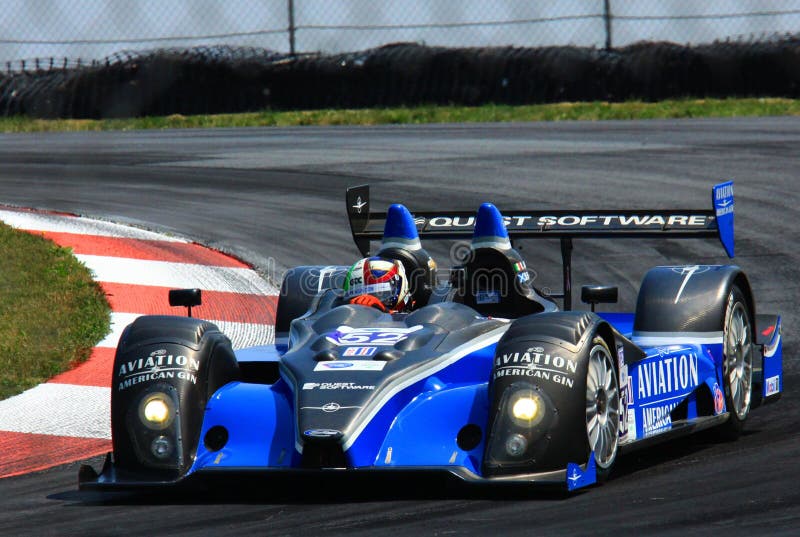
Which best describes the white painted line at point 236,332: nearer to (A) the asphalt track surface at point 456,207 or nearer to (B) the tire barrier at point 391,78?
(A) the asphalt track surface at point 456,207

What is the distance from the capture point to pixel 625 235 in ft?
27.3

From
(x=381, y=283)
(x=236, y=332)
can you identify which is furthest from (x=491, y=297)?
(x=236, y=332)

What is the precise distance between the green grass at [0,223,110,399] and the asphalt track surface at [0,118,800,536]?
1598 mm

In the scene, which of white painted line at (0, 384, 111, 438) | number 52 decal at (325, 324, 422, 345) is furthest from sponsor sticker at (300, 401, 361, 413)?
white painted line at (0, 384, 111, 438)

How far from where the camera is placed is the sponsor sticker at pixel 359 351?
6.45m

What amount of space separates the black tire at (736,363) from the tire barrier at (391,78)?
43.2 feet

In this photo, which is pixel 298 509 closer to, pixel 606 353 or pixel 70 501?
pixel 70 501

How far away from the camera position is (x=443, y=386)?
648cm

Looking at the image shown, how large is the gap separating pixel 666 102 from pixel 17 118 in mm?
9525

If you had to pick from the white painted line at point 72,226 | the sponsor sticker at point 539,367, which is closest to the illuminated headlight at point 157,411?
the sponsor sticker at point 539,367

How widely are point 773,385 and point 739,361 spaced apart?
0.37 metres

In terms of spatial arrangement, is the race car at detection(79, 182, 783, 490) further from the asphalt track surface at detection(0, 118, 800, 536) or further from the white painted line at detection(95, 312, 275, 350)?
the white painted line at detection(95, 312, 275, 350)

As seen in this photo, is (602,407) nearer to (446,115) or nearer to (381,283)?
(381,283)

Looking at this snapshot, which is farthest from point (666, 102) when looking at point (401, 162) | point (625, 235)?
point (625, 235)
